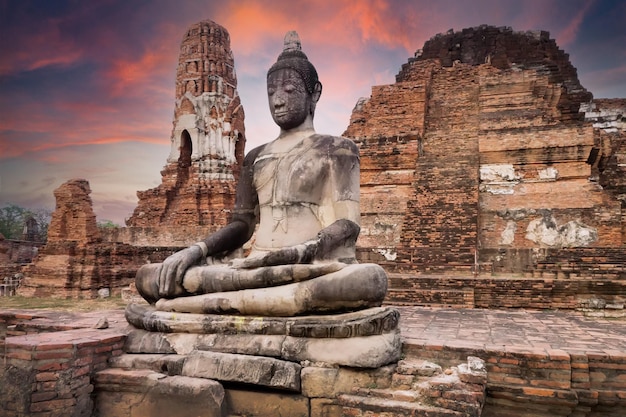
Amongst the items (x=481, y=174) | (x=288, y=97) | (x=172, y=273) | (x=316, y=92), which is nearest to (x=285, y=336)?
(x=172, y=273)

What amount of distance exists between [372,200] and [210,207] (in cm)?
975

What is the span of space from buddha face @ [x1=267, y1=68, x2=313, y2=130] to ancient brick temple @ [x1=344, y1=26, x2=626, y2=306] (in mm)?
5279

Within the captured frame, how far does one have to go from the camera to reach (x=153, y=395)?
11.1 feet

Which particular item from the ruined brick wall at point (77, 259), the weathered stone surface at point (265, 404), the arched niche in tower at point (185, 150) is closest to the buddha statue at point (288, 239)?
the weathered stone surface at point (265, 404)

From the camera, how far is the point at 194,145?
21422 mm

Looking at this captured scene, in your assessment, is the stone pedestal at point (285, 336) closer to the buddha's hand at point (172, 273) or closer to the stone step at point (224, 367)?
the stone step at point (224, 367)

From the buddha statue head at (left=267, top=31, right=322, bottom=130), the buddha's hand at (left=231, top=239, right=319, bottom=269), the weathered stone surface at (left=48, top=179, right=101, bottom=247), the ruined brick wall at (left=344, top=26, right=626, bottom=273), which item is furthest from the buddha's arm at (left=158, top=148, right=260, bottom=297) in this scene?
the weathered stone surface at (left=48, top=179, right=101, bottom=247)

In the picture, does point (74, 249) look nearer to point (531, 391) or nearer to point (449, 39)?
point (531, 391)

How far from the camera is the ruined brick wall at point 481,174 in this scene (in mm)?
9516

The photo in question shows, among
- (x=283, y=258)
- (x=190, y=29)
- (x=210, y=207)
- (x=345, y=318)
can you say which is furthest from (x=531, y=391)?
(x=190, y=29)

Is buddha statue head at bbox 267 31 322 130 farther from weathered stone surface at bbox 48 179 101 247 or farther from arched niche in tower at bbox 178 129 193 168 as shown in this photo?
arched niche in tower at bbox 178 129 193 168

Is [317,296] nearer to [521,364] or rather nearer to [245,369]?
[245,369]

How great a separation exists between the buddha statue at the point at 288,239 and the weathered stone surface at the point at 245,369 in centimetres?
38

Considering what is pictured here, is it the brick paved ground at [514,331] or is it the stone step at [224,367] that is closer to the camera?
the stone step at [224,367]
